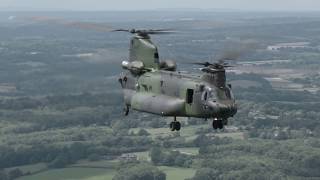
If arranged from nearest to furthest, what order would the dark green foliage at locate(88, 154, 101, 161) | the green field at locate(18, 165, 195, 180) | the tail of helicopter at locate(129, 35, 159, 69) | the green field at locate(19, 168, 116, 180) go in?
the tail of helicopter at locate(129, 35, 159, 69) < the green field at locate(18, 165, 195, 180) < the green field at locate(19, 168, 116, 180) < the dark green foliage at locate(88, 154, 101, 161)

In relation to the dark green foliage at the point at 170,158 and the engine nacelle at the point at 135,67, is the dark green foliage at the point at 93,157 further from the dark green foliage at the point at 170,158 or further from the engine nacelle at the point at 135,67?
the engine nacelle at the point at 135,67


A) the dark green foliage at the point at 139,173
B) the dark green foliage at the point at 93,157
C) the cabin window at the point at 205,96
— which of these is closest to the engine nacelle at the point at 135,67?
the cabin window at the point at 205,96

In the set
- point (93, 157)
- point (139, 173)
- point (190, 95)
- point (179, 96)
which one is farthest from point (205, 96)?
point (93, 157)

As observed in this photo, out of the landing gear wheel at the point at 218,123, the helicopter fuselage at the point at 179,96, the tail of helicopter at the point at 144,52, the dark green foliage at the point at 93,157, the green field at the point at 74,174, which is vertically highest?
the tail of helicopter at the point at 144,52

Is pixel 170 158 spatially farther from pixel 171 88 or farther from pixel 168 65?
pixel 171 88

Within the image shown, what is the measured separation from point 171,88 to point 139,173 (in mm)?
113973

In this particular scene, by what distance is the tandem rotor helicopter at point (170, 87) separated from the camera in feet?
182

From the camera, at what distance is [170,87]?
194ft

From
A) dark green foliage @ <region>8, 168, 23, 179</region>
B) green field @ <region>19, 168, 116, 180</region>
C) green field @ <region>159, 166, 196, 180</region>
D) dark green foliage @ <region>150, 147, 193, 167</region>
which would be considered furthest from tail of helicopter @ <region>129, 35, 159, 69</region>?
dark green foliage @ <region>8, 168, 23, 179</region>

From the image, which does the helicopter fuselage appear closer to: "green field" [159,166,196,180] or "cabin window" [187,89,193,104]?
"cabin window" [187,89,193,104]

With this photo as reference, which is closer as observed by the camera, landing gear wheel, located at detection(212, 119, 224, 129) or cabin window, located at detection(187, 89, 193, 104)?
landing gear wheel, located at detection(212, 119, 224, 129)

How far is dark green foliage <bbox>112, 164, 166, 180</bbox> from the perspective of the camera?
166 metres

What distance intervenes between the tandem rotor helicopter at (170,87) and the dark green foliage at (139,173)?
9946 centimetres

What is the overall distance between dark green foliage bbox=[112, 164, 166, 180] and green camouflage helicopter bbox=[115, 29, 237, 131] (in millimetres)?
99531
